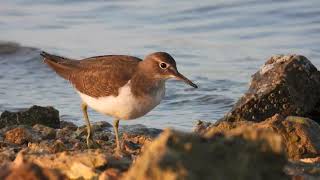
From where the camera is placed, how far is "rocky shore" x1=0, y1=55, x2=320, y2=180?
3.85m

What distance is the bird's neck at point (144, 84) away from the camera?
25.1ft

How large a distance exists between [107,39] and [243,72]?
10.0 ft

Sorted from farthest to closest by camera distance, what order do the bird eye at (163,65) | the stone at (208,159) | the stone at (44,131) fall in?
the stone at (44,131) < the bird eye at (163,65) < the stone at (208,159)

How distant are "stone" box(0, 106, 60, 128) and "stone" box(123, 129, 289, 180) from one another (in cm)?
551

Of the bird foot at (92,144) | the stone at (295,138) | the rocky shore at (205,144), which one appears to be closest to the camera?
the rocky shore at (205,144)

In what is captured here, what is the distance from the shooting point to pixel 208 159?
3857 mm

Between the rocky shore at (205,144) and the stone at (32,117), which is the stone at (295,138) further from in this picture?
the stone at (32,117)

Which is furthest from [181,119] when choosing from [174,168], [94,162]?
[174,168]

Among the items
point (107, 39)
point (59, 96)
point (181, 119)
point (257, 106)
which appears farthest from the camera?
point (107, 39)

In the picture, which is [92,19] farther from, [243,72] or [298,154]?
[298,154]

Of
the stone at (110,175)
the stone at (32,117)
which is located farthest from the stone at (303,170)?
the stone at (32,117)

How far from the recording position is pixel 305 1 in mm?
15945

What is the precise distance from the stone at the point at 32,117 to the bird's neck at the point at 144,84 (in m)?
2.05

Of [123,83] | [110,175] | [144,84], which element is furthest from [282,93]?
[110,175]
